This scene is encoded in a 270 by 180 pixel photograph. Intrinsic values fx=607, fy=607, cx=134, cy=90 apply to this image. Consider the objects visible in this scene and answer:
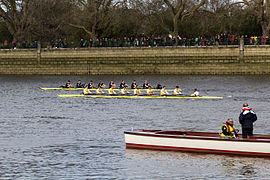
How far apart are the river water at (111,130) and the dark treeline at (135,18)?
11.7 metres

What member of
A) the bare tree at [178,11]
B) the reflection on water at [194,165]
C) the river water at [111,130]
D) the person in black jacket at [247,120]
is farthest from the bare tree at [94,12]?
the person in black jacket at [247,120]

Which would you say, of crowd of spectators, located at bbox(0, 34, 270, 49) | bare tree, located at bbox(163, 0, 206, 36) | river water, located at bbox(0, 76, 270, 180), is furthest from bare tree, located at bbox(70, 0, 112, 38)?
river water, located at bbox(0, 76, 270, 180)

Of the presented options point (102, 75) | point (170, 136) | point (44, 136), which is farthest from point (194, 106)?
point (102, 75)

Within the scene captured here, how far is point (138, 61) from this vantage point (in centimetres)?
8169

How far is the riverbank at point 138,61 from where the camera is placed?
7625cm

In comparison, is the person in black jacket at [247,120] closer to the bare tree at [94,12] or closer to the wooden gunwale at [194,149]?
the wooden gunwale at [194,149]

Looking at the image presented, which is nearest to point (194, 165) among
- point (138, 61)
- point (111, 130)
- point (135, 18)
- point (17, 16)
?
point (111, 130)

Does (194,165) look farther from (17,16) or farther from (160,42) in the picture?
(17,16)

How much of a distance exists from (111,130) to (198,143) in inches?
416

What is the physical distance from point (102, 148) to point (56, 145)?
9.69 ft

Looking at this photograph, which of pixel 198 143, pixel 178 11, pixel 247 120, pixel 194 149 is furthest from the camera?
pixel 178 11

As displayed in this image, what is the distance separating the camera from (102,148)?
34125 mm

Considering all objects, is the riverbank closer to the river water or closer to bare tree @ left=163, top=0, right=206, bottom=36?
the river water

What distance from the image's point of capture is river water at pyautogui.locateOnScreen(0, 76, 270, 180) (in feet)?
96.0
